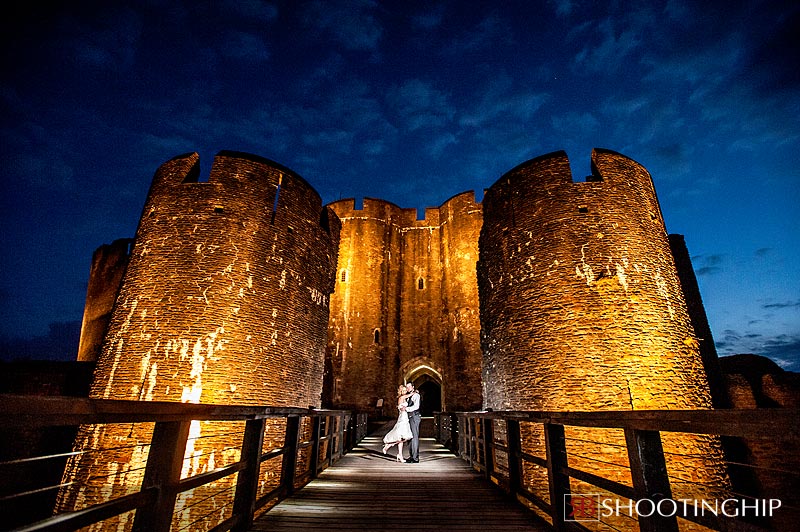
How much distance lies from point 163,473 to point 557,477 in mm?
2900

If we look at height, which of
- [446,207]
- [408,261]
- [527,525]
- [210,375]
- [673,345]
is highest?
[446,207]

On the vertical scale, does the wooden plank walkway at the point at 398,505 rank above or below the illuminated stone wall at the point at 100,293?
below

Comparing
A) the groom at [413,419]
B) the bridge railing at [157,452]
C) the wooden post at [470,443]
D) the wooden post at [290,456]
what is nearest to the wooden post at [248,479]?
the bridge railing at [157,452]

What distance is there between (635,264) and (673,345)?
179 centimetres

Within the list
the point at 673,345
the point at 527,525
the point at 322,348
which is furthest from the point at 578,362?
the point at 322,348

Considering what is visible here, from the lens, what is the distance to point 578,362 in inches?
302

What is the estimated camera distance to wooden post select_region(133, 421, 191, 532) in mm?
2094

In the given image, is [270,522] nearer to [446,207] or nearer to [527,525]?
[527,525]

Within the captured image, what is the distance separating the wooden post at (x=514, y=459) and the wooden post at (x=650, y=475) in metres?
1.88

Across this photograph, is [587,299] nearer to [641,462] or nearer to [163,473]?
[641,462]

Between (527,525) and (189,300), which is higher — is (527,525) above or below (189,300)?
below

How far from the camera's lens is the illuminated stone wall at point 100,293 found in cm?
1392

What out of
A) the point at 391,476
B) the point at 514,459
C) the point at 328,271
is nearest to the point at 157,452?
the point at 514,459

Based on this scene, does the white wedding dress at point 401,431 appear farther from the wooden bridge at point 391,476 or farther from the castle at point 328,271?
the castle at point 328,271
